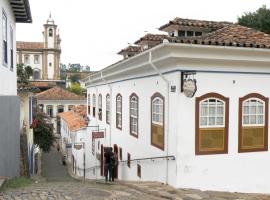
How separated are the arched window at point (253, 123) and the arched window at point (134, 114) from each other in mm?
4408

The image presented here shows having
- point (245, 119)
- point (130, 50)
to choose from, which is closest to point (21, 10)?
point (130, 50)

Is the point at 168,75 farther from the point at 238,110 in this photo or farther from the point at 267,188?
the point at 267,188

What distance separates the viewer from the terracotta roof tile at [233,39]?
974 centimetres

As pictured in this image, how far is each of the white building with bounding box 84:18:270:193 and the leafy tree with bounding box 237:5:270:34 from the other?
17747mm

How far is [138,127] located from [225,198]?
5.21 m

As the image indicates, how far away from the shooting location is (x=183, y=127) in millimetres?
10031

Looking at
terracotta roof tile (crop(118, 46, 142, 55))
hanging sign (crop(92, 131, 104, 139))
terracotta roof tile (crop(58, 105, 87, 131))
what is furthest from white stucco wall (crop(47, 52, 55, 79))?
hanging sign (crop(92, 131, 104, 139))

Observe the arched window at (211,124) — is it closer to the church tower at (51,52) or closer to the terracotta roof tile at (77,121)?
the terracotta roof tile at (77,121)

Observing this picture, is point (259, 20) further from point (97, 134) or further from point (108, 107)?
point (97, 134)

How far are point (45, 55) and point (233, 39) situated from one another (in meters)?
75.5

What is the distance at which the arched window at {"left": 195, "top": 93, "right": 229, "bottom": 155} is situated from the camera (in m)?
10.2

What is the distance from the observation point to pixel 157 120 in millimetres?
11648

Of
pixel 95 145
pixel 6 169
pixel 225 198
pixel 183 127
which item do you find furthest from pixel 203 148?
pixel 95 145

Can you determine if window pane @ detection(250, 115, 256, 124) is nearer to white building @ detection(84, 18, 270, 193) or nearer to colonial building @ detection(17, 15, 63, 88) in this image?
white building @ detection(84, 18, 270, 193)
